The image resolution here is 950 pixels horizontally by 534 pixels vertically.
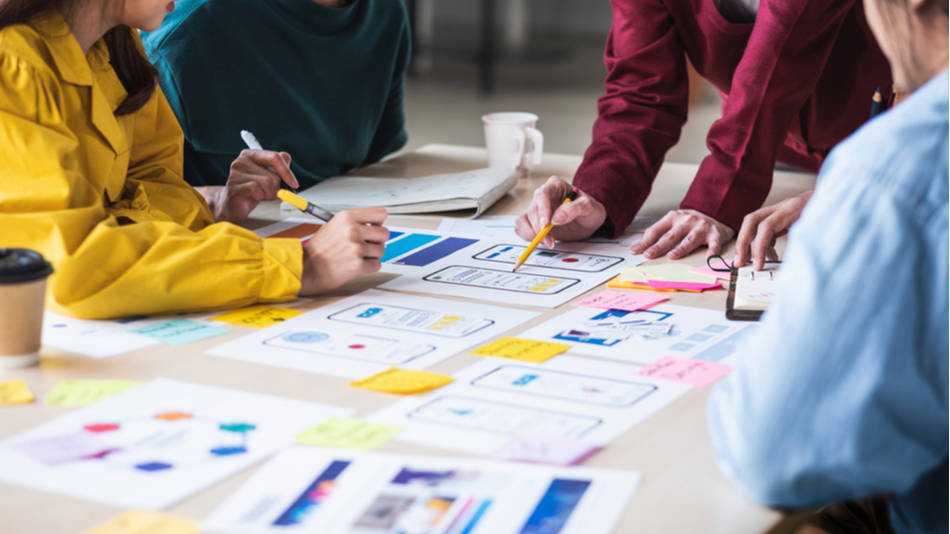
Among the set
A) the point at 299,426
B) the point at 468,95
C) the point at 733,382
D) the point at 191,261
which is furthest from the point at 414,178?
the point at 468,95

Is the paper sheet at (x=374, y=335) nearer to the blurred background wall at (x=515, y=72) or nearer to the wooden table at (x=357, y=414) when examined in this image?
the wooden table at (x=357, y=414)

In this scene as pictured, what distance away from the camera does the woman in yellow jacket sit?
111cm

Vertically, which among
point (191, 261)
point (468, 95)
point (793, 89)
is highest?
point (793, 89)

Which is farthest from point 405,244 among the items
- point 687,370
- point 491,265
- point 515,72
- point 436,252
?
point 515,72

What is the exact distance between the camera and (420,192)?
Result: 1.71 meters

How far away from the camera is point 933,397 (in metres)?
0.70

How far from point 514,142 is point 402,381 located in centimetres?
101

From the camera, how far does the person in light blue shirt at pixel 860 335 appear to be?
0.67m

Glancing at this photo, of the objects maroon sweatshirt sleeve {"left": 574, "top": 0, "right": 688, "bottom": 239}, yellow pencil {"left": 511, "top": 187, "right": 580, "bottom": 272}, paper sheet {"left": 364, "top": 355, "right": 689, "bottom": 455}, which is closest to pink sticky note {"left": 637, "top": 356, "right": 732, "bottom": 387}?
paper sheet {"left": 364, "top": 355, "right": 689, "bottom": 455}

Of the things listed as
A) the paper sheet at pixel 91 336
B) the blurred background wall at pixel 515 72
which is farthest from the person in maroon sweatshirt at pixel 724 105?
the blurred background wall at pixel 515 72

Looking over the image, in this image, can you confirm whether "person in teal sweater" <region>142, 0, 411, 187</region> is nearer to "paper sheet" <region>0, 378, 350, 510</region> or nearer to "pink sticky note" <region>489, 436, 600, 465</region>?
"paper sheet" <region>0, 378, 350, 510</region>

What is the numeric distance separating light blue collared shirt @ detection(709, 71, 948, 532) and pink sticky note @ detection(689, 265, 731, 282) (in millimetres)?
593

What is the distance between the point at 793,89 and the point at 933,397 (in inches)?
36.6

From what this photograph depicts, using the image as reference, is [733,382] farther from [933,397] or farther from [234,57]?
[234,57]
